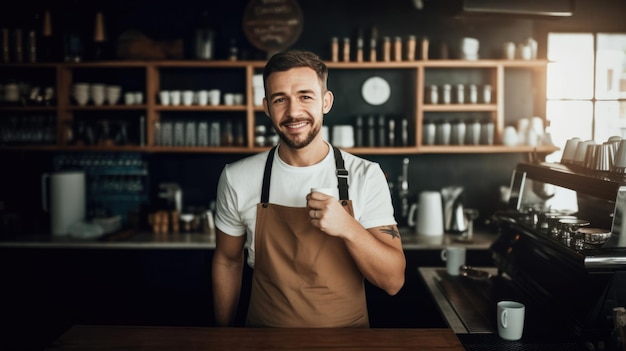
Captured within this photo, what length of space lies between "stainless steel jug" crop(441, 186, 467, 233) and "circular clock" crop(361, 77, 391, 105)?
0.92 meters

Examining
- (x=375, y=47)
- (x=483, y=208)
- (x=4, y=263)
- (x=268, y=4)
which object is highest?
(x=268, y=4)

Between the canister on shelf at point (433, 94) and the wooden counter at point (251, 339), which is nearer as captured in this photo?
the wooden counter at point (251, 339)

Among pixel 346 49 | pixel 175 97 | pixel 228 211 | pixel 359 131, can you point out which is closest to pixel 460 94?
pixel 359 131

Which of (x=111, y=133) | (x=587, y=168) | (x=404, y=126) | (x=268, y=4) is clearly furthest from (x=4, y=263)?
(x=587, y=168)

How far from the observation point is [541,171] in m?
2.31

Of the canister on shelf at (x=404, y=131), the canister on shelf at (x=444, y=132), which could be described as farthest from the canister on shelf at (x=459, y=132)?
the canister on shelf at (x=404, y=131)

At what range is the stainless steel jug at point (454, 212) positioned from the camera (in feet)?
13.7

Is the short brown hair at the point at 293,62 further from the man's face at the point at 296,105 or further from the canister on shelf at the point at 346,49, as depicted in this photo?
the canister on shelf at the point at 346,49

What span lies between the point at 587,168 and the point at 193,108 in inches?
116

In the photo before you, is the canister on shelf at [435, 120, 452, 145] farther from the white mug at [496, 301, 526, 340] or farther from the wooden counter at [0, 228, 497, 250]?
the white mug at [496, 301, 526, 340]

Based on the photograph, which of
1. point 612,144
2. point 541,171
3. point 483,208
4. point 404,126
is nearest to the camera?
point 612,144

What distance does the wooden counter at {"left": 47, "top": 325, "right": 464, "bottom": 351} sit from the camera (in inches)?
62.5

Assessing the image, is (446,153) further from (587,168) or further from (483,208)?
(587,168)

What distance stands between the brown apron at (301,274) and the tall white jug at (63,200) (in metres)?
2.74
